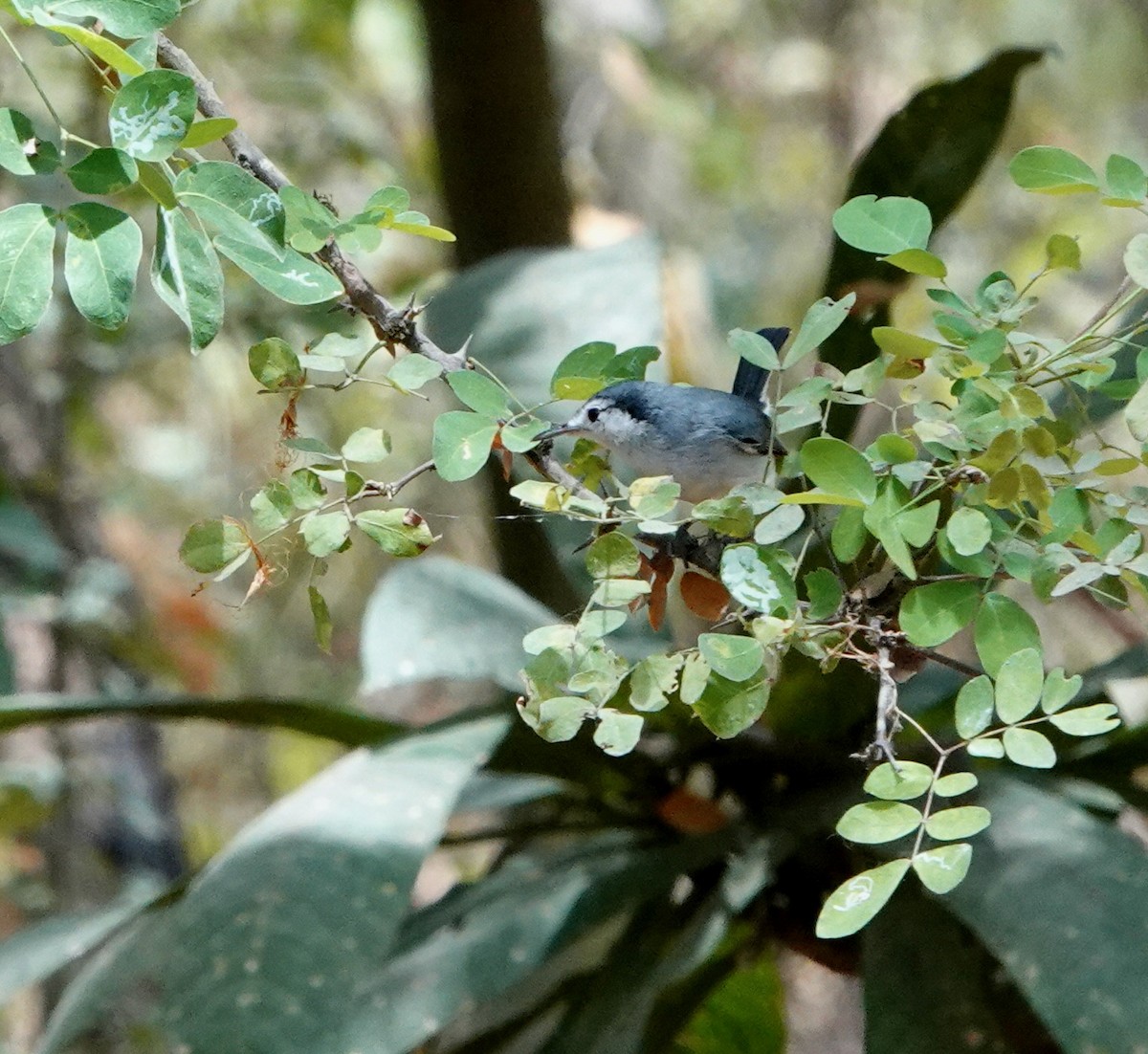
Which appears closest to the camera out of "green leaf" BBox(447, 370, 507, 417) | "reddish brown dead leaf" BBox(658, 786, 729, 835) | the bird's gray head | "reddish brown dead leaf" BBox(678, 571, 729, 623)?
"green leaf" BBox(447, 370, 507, 417)

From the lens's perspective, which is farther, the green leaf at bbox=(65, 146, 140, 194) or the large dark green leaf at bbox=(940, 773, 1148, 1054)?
the large dark green leaf at bbox=(940, 773, 1148, 1054)

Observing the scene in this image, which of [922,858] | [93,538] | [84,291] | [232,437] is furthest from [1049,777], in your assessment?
[232,437]

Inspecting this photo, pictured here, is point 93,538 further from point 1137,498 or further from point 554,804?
point 1137,498

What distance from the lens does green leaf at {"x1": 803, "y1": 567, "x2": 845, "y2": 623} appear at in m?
0.58

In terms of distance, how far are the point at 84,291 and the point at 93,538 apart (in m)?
1.77

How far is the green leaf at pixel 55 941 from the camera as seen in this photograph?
1.20 m

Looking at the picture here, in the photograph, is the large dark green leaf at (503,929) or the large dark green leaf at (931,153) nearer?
the large dark green leaf at (503,929)

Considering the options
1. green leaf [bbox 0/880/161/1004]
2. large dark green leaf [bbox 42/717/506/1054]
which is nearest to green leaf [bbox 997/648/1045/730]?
large dark green leaf [bbox 42/717/506/1054]

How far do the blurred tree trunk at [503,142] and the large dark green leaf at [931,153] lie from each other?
0.62 meters

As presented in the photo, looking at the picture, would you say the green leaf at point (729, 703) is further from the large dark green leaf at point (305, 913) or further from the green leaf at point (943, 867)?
the large dark green leaf at point (305, 913)

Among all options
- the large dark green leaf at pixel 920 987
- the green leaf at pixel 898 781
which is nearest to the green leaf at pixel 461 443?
the green leaf at pixel 898 781

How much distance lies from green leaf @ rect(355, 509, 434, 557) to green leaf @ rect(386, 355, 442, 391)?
0.19 feet

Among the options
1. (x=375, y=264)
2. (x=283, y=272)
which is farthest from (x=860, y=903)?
(x=375, y=264)

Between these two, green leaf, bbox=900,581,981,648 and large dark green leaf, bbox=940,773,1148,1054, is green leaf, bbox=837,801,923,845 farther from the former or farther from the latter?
large dark green leaf, bbox=940,773,1148,1054
